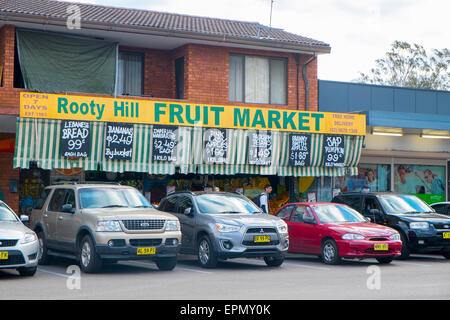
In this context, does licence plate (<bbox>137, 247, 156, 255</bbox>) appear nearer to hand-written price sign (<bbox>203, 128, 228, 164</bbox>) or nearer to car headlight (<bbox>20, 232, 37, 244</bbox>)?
car headlight (<bbox>20, 232, 37, 244</bbox>)

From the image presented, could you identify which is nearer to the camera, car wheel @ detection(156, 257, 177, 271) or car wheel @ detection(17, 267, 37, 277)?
car wheel @ detection(17, 267, 37, 277)

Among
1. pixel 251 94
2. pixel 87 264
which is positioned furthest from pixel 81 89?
pixel 87 264

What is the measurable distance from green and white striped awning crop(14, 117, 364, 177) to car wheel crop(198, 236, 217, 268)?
4.93 meters

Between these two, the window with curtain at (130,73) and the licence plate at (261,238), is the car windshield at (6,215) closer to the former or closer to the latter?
the licence plate at (261,238)

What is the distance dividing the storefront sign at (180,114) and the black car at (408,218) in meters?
3.40

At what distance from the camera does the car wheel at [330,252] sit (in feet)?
53.2

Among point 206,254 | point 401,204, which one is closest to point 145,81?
point 401,204

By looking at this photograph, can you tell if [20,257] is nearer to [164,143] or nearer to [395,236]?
[164,143]

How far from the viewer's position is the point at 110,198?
1514 cm

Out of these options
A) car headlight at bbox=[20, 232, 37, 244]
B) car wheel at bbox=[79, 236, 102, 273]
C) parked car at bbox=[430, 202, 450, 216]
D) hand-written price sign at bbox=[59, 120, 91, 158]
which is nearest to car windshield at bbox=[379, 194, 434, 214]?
parked car at bbox=[430, 202, 450, 216]

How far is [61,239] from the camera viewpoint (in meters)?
15.1

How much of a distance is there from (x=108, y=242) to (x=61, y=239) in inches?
80.8

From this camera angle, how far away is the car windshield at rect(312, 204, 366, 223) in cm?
1736

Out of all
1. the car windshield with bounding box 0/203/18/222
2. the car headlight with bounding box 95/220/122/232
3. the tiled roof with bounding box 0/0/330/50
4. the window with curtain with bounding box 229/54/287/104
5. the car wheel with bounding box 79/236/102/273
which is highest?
the tiled roof with bounding box 0/0/330/50
